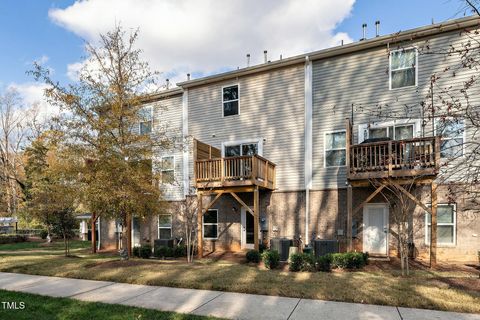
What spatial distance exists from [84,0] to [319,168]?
11.0 m

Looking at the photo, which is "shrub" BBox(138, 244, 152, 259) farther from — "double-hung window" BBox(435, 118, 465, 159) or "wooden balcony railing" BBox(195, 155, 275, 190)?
"double-hung window" BBox(435, 118, 465, 159)

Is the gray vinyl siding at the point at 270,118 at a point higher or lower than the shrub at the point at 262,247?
higher

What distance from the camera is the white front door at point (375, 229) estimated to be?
11164mm

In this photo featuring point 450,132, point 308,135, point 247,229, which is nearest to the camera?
point 450,132

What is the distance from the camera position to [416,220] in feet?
35.1

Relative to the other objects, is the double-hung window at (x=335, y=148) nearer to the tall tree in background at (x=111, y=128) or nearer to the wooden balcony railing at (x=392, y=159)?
the wooden balcony railing at (x=392, y=159)

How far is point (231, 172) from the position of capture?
11.4m

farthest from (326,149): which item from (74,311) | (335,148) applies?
(74,311)

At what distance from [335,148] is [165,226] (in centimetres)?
923

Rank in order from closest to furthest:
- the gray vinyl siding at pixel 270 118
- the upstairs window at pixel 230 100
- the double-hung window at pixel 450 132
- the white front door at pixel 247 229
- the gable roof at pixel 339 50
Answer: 1. the double-hung window at pixel 450 132
2. the gable roof at pixel 339 50
3. the gray vinyl siding at pixel 270 118
4. the white front door at pixel 247 229
5. the upstairs window at pixel 230 100

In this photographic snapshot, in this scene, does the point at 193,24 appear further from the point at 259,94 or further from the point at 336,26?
the point at 336,26

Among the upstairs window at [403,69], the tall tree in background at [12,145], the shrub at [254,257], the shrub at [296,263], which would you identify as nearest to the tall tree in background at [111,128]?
the shrub at [254,257]

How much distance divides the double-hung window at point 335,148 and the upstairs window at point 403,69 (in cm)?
262

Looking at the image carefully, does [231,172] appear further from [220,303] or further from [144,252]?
[220,303]
